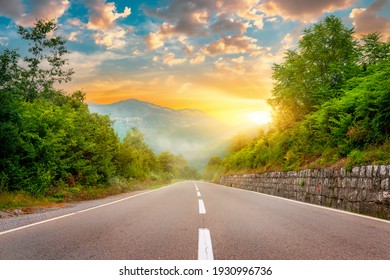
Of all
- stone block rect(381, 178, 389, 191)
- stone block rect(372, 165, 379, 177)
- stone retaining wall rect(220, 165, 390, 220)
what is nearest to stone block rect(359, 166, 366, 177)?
stone retaining wall rect(220, 165, 390, 220)

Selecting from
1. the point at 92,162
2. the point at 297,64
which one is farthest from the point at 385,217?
the point at 92,162

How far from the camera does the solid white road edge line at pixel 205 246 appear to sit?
3576 millimetres

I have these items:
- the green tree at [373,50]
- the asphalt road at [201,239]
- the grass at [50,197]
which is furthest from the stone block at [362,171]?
the grass at [50,197]

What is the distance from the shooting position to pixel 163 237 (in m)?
4.68

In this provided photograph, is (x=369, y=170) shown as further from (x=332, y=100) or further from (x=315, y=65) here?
(x=315, y=65)

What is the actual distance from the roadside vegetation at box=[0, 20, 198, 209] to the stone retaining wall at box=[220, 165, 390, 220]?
10.7 meters

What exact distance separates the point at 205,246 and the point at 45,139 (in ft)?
40.1

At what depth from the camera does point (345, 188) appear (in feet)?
29.7

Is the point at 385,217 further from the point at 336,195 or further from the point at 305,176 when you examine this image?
the point at 305,176

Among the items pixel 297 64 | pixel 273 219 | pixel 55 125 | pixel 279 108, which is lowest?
pixel 273 219

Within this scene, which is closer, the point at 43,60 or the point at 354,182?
the point at 354,182

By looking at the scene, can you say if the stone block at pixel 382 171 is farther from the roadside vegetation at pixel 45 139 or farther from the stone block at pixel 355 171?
the roadside vegetation at pixel 45 139

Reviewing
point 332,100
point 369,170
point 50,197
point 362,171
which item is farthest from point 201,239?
point 50,197
